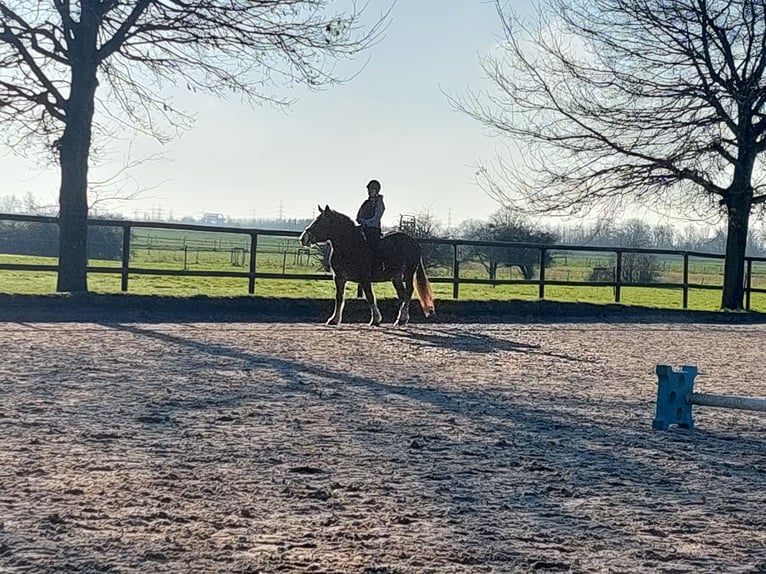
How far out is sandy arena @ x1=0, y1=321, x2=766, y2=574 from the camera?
10.6 feet

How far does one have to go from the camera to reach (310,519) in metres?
3.58

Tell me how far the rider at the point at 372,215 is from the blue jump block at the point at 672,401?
7.29 meters

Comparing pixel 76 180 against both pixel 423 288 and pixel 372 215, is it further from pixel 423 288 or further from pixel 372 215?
pixel 423 288

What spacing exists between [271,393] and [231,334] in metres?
4.51

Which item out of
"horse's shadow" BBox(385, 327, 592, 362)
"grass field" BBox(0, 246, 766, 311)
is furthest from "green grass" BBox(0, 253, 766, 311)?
"horse's shadow" BBox(385, 327, 592, 362)

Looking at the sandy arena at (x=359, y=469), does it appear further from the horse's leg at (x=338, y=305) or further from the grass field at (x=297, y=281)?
the grass field at (x=297, y=281)

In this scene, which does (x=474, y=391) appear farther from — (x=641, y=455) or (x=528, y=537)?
(x=528, y=537)

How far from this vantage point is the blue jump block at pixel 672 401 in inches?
227

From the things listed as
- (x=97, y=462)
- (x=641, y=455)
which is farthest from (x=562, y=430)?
(x=97, y=462)

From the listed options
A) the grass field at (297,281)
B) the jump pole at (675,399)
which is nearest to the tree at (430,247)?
A: the grass field at (297,281)

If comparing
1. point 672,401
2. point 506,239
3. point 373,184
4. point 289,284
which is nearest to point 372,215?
point 373,184

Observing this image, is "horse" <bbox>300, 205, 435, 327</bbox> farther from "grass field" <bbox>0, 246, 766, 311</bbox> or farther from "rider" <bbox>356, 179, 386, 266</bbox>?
"grass field" <bbox>0, 246, 766, 311</bbox>

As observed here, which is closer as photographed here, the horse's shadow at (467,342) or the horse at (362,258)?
the horse's shadow at (467,342)

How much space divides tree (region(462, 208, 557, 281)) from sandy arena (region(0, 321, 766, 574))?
14461 mm
